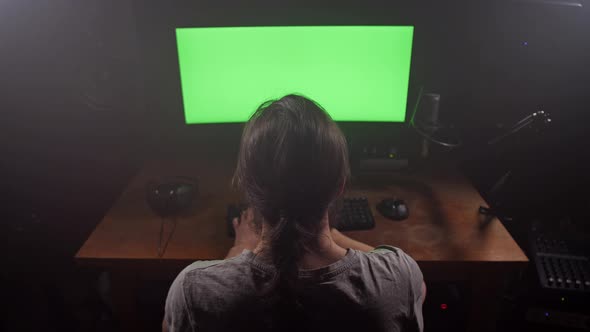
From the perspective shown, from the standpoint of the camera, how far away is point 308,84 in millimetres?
1534

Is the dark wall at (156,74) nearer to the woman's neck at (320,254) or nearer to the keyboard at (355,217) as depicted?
the keyboard at (355,217)

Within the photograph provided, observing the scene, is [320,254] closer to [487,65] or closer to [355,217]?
[355,217]

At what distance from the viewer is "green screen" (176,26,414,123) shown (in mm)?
1470

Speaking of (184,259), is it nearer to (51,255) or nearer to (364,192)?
(364,192)

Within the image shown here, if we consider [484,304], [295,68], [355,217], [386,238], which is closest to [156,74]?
[295,68]

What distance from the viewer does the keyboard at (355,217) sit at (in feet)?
4.30

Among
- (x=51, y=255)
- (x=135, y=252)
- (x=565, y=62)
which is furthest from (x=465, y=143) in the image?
(x=51, y=255)

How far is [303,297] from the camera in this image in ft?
2.60

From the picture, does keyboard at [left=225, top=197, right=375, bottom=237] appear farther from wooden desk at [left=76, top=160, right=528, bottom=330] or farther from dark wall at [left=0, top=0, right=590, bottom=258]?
dark wall at [left=0, top=0, right=590, bottom=258]

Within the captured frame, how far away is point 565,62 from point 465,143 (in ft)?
1.43

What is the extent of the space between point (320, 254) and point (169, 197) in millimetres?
658

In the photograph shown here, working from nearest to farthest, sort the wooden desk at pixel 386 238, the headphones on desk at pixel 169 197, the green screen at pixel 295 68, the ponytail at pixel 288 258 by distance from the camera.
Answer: the ponytail at pixel 288 258 < the wooden desk at pixel 386 238 < the headphones on desk at pixel 169 197 < the green screen at pixel 295 68

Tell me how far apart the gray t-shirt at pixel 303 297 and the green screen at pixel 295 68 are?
0.83 meters

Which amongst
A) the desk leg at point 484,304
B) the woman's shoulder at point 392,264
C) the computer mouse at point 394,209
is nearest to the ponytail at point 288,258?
the woman's shoulder at point 392,264
